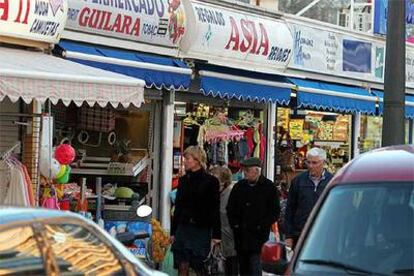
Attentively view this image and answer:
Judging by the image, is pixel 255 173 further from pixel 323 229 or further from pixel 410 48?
pixel 410 48

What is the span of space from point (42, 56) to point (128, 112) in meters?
2.57

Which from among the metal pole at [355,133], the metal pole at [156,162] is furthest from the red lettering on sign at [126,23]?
the metal pole at [355,133]

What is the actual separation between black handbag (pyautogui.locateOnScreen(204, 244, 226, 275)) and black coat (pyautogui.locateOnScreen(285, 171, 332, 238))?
1419mm

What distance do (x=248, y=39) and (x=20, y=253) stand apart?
31.4 ft

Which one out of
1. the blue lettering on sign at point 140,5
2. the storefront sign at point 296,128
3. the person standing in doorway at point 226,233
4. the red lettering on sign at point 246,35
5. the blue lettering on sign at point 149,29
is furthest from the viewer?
the storefront sign at point 296,128

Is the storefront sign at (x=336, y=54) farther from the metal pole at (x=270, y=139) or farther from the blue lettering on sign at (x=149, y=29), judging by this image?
the blue lettering on sign at (x=149, y=29)

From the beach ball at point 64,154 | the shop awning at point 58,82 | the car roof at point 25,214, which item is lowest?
the car roof at point 25,214

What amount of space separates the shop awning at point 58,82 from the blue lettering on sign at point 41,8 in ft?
1.62

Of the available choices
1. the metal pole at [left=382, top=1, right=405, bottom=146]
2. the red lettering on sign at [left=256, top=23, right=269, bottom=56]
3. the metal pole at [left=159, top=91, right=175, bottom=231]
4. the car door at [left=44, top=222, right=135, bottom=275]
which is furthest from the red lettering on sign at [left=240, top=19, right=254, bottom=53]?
the car door at [left=44, top=222, right=135, bottom=275]

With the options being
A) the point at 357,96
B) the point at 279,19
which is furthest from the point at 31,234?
the point at 357,96

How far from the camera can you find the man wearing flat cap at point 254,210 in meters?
9.38

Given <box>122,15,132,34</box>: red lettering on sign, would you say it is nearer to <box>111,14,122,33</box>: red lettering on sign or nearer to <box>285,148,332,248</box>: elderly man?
<box>111,14,122,33</box>: red lettering on sign

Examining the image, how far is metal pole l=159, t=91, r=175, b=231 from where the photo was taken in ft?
40.1

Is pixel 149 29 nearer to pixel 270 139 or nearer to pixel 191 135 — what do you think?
pixel 191 135
